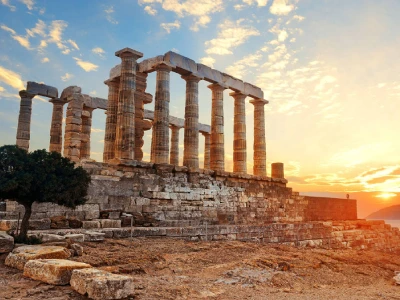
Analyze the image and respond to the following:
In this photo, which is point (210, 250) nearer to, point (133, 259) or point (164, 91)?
point (133, 259)

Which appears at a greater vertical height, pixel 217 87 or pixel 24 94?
pixel 217 87

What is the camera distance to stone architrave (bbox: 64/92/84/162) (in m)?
23.7

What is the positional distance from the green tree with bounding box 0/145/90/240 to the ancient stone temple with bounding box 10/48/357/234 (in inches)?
172

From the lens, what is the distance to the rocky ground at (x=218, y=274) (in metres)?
6.76

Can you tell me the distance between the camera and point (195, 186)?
1997 cm

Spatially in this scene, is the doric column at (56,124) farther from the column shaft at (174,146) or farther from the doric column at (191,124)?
the column shaft at (174,146)

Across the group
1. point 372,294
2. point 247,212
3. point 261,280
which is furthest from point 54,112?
point 372,294

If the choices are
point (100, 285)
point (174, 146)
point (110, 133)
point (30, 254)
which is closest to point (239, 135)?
point (174, 146)

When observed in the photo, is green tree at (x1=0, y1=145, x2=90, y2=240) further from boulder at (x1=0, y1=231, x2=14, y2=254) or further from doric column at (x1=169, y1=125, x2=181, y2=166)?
doric column at (x1=169, y1=125, x2=181, y2=166)

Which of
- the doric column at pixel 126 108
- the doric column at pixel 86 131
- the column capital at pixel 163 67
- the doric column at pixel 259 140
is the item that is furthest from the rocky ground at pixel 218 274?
the doric column at pixel 86 131

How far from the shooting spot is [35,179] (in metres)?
9.41

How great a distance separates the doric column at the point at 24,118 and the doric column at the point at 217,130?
12009 millimetres

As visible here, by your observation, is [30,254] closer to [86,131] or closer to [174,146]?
[86,131]

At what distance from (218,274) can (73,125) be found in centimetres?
1793
